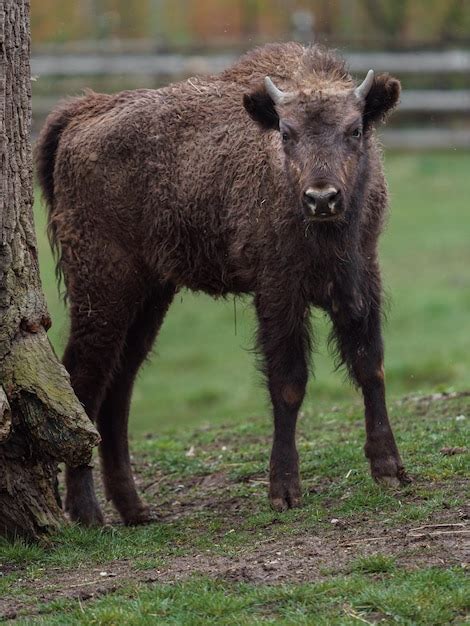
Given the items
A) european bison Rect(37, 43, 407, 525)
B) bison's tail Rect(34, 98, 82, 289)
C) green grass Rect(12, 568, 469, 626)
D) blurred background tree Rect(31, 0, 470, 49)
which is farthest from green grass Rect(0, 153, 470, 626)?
blurred background tree Rect(31, 0, 470, 49)

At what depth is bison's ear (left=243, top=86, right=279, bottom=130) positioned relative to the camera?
7.69 metres

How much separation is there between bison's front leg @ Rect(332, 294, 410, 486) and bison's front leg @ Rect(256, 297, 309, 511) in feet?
0.84

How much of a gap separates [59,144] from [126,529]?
2.71m

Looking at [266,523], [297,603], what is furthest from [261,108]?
[297,603]

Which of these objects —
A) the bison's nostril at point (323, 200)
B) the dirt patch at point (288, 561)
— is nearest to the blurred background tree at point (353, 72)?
the bison's nostril at point (323, 200)

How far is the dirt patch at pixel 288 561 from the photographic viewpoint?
19.8 feet

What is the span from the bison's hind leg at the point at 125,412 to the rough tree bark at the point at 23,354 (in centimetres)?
109

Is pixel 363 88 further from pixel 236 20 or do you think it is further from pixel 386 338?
pixel 236 20

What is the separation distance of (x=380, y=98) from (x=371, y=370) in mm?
1652

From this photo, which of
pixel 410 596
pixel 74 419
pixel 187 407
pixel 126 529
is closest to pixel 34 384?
pixel 74 419

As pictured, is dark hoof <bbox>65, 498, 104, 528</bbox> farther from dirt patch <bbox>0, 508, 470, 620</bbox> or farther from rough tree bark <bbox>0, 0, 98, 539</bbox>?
dirt patch <bbox>0, 508, 470, 620</bbox>

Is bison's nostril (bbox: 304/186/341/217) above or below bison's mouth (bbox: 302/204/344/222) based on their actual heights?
above

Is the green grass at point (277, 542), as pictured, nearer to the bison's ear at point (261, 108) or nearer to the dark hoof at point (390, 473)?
the dark hoof at point (390, 473)

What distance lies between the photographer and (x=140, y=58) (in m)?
26.3
